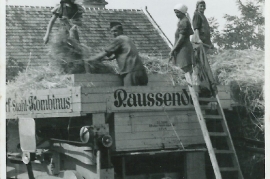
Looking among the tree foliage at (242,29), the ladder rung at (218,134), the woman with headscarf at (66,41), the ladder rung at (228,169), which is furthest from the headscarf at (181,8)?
the ladder rung at (228,169)

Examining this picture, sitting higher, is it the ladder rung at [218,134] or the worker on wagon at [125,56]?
the worker on wagon at [125,56]

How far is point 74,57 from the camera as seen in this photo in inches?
268

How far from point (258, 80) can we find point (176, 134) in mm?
1274

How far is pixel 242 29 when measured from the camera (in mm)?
8836

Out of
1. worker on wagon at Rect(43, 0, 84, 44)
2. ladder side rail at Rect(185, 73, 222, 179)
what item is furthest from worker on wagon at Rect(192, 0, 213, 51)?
worker on wagon at Rect(43, 0, 84, 44)

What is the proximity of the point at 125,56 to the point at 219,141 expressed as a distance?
A: 4.95ft

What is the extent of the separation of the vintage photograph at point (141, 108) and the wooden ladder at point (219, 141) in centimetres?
1

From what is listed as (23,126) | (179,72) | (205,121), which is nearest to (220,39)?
(179,72)

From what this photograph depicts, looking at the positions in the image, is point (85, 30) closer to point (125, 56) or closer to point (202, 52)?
point (202, 52)

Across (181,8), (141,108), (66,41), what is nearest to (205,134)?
(141,108)

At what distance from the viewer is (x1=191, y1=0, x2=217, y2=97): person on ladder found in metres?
6.30

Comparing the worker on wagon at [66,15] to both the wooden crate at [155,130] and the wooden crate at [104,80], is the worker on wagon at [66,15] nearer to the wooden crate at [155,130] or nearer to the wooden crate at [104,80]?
the wooden crate at [104,80]

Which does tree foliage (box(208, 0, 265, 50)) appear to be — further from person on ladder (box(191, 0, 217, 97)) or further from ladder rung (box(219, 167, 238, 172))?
→ ladder rung (box(219, 167, 238, 172))

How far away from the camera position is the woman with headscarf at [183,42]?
660cm
